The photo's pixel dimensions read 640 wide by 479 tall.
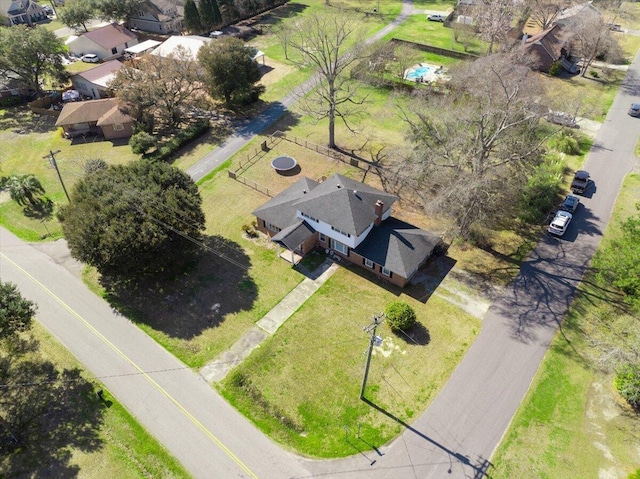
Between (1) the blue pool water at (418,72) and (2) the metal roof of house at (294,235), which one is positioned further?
(1) the blue pool water at (418,72)

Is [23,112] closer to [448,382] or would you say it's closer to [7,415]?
[7,415]

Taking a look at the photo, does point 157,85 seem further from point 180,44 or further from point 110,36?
point 110,36

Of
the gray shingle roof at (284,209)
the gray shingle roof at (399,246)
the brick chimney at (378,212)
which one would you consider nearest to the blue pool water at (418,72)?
the gray shingle roof at (284,209)

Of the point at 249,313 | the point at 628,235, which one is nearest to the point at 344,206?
the point at 249,313

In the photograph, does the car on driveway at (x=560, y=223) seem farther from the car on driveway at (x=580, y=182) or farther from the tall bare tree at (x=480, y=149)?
the car on driveway at (x=580, y=182)

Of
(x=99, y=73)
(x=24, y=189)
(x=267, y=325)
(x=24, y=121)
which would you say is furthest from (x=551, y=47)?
(x=24, y=121)

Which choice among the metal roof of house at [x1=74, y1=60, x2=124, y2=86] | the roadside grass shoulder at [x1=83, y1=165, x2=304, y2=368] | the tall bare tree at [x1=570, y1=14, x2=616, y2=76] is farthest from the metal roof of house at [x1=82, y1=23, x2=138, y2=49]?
the tall bare tree at [x1=570, y1=14, x2=616, y2=76]
